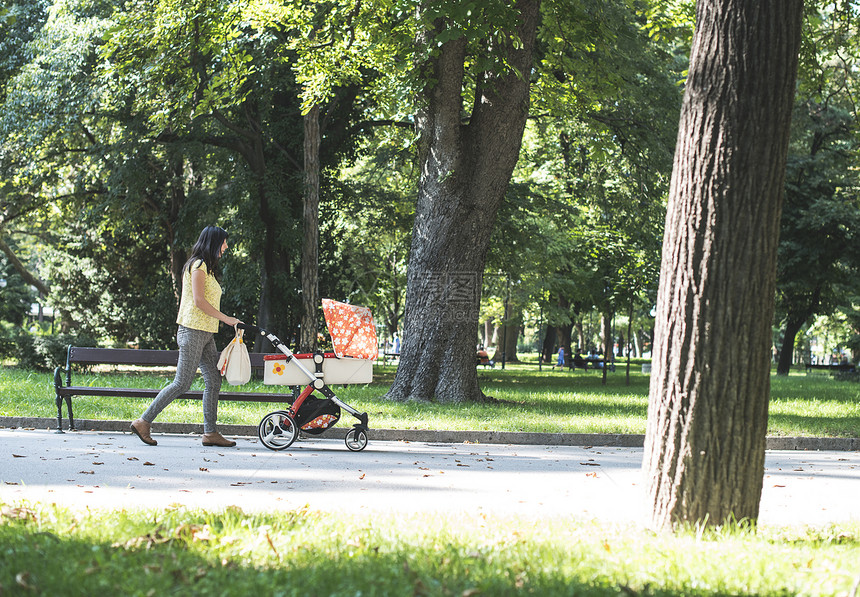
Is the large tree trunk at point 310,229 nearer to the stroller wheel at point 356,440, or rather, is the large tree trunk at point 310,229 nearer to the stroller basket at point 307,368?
the stroller wheel at point 356,440

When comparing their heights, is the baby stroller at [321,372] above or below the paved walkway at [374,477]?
above

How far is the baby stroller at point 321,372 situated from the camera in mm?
9016

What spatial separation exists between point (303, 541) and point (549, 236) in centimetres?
2138

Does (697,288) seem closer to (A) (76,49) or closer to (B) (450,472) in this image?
(B) (450,472)

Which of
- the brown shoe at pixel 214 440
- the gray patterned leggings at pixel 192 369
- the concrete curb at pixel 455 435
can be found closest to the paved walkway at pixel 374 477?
the brown shoe at pixel 214 440

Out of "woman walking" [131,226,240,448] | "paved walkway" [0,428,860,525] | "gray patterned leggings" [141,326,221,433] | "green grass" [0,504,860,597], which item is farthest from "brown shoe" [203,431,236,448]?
"green grass" [0,504,860,597]

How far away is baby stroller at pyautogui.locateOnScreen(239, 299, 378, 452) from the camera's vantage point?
9016 mm

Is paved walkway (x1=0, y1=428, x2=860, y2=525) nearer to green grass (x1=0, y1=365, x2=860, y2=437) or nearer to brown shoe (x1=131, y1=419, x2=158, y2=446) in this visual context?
brown shoe (x1=131, y1=419, x2=158, y2=446)

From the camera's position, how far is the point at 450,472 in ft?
26.8

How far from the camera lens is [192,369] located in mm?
8680

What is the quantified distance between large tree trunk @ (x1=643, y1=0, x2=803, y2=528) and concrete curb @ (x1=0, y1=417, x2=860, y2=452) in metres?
5.74

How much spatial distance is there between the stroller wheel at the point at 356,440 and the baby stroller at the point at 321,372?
377 mm

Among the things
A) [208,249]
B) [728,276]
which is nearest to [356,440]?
[208,249]

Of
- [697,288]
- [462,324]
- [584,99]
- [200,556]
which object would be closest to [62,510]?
[200,556]
